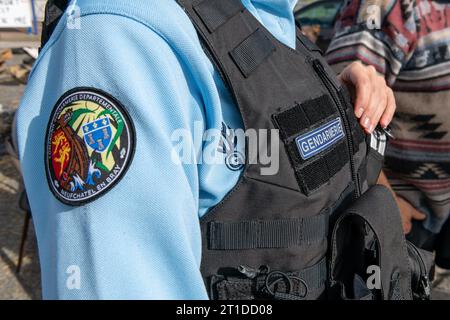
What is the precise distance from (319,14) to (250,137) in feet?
19.5

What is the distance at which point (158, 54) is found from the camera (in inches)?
28.1

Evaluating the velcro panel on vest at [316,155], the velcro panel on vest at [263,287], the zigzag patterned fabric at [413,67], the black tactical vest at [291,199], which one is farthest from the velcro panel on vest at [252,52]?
the zigzag patterned fabric at [413,67]

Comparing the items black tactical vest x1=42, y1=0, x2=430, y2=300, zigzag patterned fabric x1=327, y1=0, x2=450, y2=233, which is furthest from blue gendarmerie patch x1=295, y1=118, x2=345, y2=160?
zigzag patterned fabric x1=327, y1=0, x2=450, y2=233

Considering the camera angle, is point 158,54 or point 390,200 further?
point 390,200

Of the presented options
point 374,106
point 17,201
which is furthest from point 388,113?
point 17,201

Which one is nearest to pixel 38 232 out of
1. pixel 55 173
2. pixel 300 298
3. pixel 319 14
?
pixel 55 173

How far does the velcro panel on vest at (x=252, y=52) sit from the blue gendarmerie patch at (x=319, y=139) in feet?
0.56

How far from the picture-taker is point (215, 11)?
0.87m

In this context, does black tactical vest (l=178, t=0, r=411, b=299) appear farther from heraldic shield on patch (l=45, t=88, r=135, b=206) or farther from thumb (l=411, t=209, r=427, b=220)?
thumb (l=411, t=209, r=427, b=220)

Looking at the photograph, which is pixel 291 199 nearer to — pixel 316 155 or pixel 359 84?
pixel 316 155

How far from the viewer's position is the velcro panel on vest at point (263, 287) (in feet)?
2.97

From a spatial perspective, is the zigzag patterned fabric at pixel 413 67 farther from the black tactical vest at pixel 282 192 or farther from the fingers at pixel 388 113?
the black tactical vest at pixel 282 192

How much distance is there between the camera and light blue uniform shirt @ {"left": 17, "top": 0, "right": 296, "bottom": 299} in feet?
2.21

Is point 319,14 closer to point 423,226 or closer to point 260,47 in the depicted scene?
point 423,226
